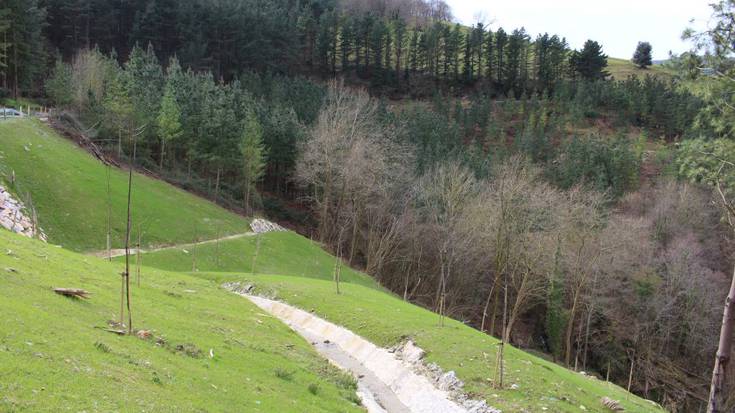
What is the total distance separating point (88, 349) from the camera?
13.6m

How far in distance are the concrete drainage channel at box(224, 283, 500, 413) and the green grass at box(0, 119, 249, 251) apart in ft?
72.8

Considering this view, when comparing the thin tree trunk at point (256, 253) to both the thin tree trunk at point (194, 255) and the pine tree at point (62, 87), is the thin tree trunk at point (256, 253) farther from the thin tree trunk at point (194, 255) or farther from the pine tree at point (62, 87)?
the pine tree at point (62, 87)

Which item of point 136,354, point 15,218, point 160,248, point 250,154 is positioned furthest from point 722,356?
point 250,154

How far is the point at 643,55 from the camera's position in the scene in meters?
192

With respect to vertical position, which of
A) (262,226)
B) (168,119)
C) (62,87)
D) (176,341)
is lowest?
(262,226)

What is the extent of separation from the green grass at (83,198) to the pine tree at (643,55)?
183430mm

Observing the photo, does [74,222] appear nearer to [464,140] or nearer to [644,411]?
[644,411]

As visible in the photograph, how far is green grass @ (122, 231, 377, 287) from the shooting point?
4552cm

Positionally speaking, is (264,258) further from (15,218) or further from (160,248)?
(15,218)

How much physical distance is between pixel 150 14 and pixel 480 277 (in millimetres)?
96788

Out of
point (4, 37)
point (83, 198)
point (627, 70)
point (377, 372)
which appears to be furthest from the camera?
point (627, 70)

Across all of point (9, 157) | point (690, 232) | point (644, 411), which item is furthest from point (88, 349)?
point (690, 232)

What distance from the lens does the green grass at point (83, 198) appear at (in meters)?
43.1

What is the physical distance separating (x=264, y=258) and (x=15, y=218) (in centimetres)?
2258
